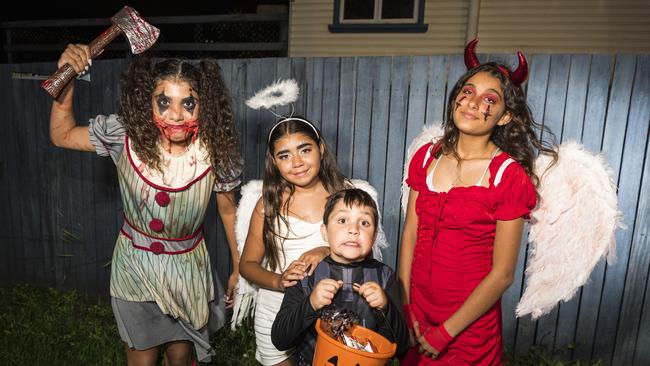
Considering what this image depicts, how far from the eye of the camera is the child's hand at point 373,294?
57.6 inches

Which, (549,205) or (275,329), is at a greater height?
(549,205)

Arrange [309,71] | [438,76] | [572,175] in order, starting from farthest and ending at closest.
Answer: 1. [309,71]
2. [438,76]
3. [572,175]

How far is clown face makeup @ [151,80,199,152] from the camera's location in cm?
200

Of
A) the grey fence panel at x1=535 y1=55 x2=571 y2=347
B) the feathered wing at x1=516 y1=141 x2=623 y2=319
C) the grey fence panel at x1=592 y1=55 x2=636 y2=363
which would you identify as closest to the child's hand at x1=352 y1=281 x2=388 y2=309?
the feathered wing at x1=516 y1=141 x2=623 y2=319

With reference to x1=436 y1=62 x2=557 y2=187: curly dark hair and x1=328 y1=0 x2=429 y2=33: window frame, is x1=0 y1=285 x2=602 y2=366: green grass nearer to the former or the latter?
x1=436 y1=62 x2=557 y2=187: curly dark hair

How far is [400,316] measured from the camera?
156 centimetres

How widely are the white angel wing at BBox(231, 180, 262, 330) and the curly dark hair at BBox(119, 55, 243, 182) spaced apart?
0.62m

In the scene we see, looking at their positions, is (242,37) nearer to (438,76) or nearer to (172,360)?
(438,76)

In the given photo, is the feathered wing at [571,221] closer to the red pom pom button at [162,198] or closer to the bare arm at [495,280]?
the bare arm at [495,280]

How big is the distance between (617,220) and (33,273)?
5167 mm

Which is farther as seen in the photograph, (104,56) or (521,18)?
(104,56)

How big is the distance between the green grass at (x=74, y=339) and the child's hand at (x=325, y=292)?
1938 millimetres

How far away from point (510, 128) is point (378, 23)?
20.8 ft

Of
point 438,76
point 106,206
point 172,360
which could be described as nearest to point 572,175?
point 438,76
